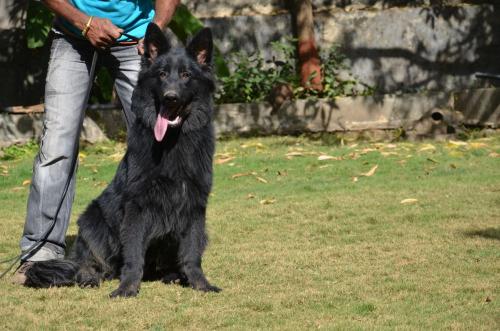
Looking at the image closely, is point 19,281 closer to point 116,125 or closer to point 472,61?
point 116,125

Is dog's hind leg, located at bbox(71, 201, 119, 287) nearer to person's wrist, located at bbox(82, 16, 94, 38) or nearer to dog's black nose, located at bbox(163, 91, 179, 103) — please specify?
dog's black nose, located at bbox(163, 91, 179, 103)

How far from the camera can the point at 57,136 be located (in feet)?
18.6

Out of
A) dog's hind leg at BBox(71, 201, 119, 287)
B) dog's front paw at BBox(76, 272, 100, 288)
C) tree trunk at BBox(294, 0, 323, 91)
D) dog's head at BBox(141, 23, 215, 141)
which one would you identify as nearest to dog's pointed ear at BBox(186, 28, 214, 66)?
dog's head at BBox(141, 23, 215, 141)

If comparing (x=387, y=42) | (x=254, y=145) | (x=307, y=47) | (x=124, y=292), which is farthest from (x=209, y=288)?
(x=387, y=42)

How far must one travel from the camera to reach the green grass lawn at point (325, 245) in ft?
15.3

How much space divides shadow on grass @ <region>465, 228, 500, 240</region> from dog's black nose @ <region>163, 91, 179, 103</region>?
2.82 m

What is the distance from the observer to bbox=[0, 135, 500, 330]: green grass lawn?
4.66 m

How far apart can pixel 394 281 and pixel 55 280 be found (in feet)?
6.85

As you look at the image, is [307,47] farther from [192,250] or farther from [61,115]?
[192,250]

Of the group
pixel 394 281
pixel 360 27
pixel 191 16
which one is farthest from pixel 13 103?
pixel 394 281

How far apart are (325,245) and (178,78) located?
207cm

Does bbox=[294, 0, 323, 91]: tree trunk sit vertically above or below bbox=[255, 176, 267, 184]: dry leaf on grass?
above

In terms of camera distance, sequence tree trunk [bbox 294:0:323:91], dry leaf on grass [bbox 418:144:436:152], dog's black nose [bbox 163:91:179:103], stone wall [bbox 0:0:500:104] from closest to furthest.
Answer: dog's black nose [bbox 163:91:179:103] → dry leaf on grass [bbox 418:144:436:152] → tree trunk [bbox 294:0:323:91] → stone wall [bbox 0:0:500:104]

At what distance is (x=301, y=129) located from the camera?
42.2 feet
